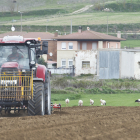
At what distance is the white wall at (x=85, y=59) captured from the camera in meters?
60.1

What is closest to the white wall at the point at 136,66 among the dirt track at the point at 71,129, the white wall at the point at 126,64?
the white wall at the point at 126,64

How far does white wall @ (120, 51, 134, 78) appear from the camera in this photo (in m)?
56.0

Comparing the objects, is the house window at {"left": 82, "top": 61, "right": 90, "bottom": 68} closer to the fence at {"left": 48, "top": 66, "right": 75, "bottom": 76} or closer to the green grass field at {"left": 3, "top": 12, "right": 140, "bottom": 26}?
the fence at {"left": 48, "top": 66, "right": 75, "bottom": 76}

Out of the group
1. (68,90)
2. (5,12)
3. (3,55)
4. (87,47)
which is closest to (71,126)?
(3,55)

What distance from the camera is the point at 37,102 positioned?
14.0 metres

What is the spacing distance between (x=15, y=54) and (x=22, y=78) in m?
1.23

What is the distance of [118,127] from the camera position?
1103cm

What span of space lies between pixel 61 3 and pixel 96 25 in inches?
2573

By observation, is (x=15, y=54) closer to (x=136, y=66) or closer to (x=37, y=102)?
(x=37, y=102)

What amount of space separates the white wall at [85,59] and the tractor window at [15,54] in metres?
45.1

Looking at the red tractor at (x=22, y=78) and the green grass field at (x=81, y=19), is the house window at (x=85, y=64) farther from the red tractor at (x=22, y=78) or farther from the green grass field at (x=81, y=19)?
the green grass field at (x=81, y=19)

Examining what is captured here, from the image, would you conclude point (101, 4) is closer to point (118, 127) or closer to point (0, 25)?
point (0, 25)

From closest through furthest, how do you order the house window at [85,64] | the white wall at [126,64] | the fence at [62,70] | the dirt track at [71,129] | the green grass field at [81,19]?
1. the dirt track at [71,129]
2. the white wall at [126,64]
3. the house window at [85,64]
4. the fence at [62,70]
5. the green grass field at [81,19]

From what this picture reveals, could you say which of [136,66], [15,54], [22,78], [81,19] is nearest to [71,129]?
[22,78]
